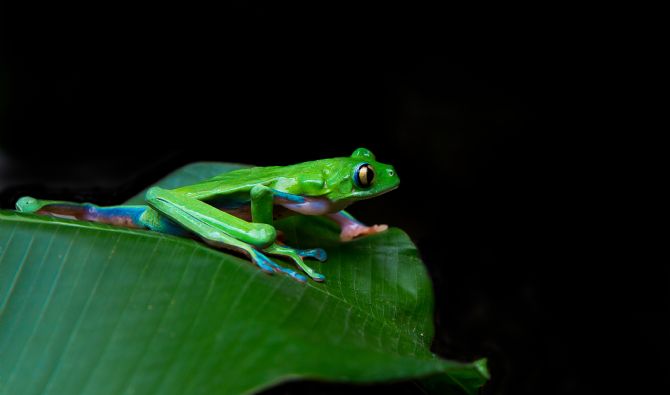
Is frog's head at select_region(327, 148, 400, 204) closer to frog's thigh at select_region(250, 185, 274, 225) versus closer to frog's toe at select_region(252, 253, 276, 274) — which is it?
frog's thigh at select_region(250, 185, 274, 225)

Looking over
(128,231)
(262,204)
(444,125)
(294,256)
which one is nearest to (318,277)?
(294,256)

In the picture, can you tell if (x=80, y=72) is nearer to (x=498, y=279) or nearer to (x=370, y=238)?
(x=370, y=238)

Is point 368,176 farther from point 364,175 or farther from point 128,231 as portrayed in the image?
point 128,231

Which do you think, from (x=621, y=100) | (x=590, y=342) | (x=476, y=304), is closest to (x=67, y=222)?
(x=476, y=304)

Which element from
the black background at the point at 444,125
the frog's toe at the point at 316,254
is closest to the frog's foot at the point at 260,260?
the frog's toe at the point at 316,254

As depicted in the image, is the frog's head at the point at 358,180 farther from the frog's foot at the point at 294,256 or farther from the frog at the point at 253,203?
the frog's foot at the point at 294,256

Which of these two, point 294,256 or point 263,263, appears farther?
point 294,256
